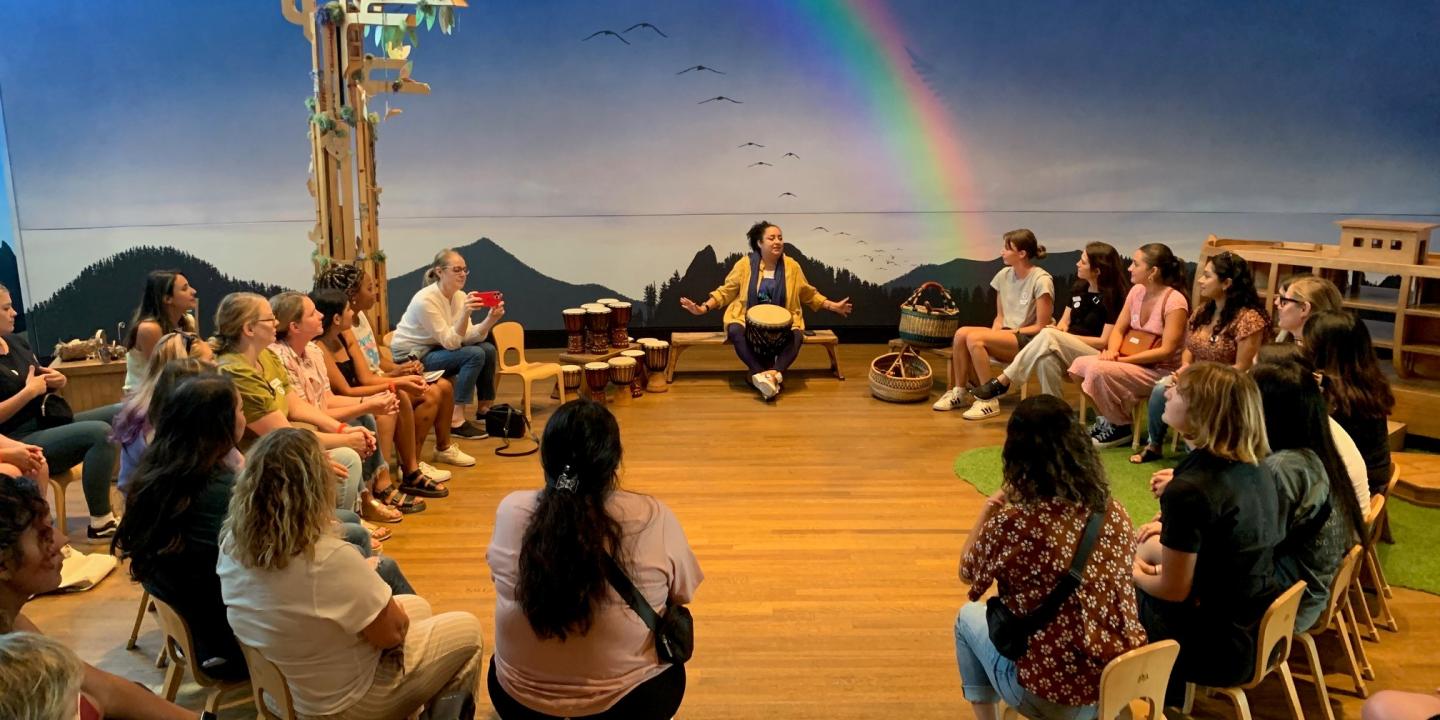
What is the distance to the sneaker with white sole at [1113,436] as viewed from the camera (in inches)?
214

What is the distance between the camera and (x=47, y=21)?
25.0ft

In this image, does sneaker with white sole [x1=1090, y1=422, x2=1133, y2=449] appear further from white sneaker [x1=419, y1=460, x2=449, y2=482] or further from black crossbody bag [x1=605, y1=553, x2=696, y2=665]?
black crossbody bag [x1=605, y1=553, x2=696, y2=665]

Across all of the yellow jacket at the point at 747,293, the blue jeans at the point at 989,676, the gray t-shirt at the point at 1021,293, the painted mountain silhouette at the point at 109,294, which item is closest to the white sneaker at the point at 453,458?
the yellow jacket at the point at 747,293

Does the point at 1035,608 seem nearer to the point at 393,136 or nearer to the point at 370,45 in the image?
the point at 370,45

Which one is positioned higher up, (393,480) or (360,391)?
(360,391)

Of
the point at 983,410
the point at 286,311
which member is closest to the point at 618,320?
the point at 983,410

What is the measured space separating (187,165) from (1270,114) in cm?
912

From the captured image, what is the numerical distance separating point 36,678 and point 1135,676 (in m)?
2.05

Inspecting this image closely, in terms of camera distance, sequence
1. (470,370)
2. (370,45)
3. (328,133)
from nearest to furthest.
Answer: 1. (328,133)
2. (470,370)
3. (370,45)

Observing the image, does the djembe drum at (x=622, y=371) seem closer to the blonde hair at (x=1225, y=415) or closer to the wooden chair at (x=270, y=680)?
the wooden chair at (x=270, y=680)

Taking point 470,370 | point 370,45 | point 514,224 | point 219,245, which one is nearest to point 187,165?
point 219,245

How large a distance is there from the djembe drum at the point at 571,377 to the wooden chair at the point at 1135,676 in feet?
14.6

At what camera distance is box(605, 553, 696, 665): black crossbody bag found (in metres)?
2.14

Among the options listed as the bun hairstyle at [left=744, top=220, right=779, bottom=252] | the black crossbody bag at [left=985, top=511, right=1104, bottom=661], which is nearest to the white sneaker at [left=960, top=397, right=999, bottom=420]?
the bun hairstyle at [left=744, top=220, right=779, bottom=252]
